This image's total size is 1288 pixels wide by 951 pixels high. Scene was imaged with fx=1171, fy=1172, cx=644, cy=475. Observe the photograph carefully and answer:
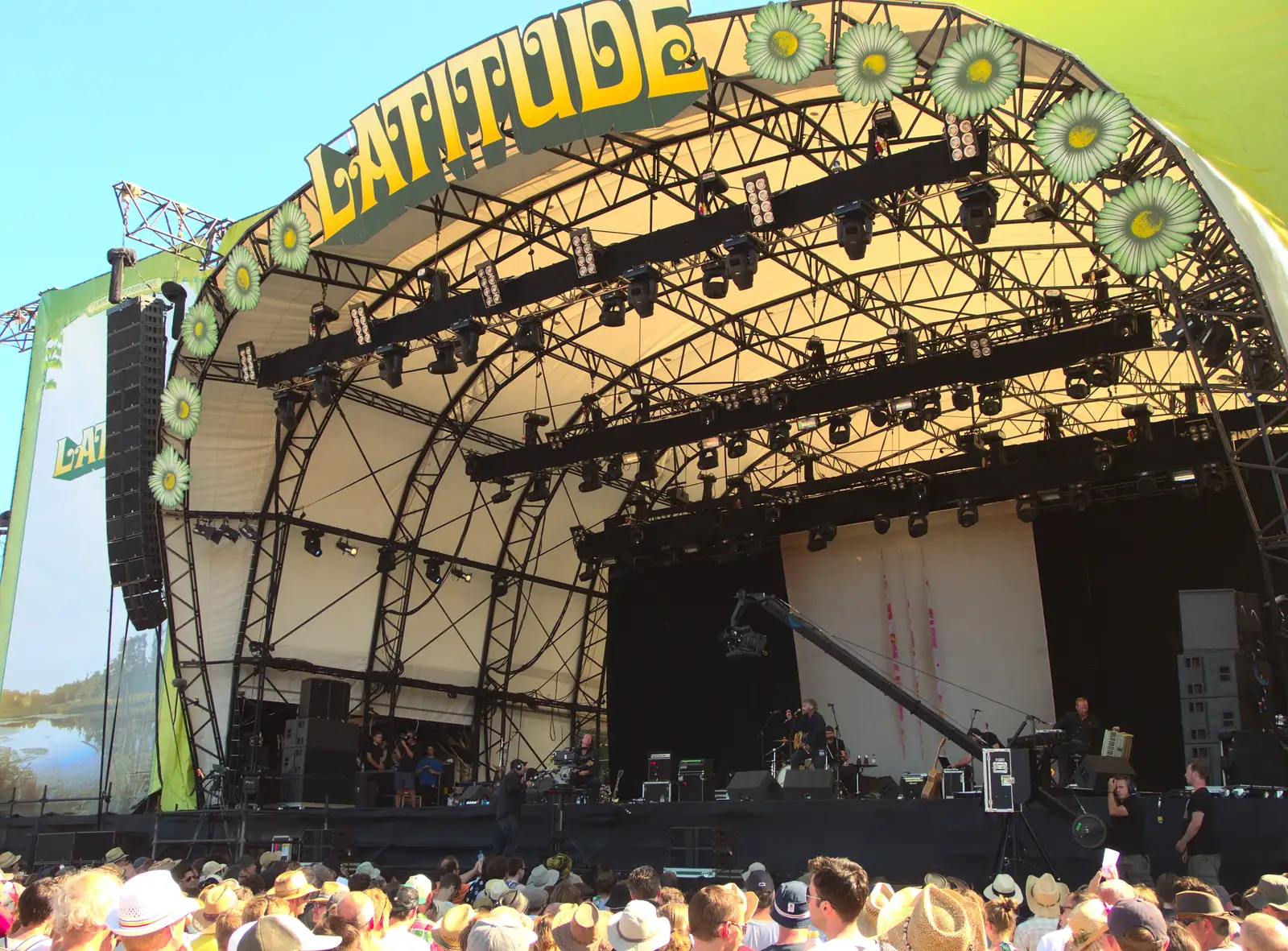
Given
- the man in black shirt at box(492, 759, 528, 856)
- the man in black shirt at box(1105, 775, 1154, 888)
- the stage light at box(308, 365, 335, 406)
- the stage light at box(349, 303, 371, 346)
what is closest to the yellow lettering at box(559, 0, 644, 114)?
the stage light at box(349, 303, 371, 346)

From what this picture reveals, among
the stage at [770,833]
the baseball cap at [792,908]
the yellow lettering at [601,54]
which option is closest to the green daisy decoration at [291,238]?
the yellow lettering at [601,54]

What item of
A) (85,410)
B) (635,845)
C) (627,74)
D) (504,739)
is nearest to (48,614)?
(85,410)

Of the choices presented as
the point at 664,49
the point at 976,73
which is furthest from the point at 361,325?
the point at 976,73

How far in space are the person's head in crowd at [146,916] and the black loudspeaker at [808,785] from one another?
381 inches

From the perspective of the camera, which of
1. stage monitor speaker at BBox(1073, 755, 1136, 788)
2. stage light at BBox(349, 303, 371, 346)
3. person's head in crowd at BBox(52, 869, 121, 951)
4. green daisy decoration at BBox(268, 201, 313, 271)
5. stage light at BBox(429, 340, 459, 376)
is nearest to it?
person's head in crowd at BBox(52, 869, 121, 951)

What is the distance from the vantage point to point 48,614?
21391 millimetres

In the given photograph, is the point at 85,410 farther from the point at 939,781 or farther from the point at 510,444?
the point at 939,781

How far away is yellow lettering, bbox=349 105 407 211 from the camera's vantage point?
13203 millimetres

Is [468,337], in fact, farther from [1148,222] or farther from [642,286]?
[1148,222]

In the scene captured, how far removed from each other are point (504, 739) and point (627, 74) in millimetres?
13777

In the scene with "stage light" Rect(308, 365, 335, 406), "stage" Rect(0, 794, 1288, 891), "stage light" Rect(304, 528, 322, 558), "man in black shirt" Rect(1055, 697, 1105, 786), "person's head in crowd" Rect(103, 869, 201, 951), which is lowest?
"stage" Rect(0, 794, 1288, 891)

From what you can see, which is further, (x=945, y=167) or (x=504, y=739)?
(x=504, y=739)

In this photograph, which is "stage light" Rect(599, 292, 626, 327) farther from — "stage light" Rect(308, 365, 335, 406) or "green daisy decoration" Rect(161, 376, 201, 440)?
"green daisy decoration" Rect(161, 376, 201, 440)

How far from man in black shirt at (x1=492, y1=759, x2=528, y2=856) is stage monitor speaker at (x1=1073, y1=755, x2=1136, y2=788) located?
6.00 meters
